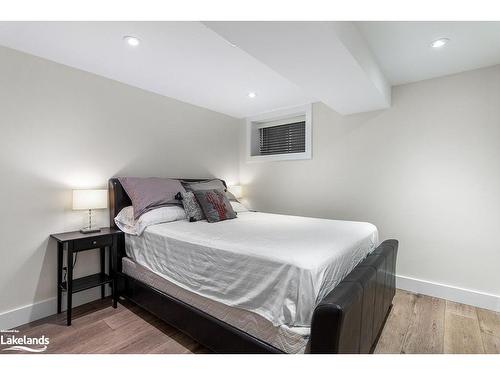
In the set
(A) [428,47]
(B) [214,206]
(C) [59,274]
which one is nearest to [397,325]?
(B) [214,206]

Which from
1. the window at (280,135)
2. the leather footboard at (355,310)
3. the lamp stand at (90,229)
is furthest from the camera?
the window at (280,135)

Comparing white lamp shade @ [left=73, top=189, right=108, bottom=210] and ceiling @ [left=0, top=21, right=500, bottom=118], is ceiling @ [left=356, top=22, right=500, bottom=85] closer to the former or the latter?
ceiling @ [left=0, top=21, right=500, bottom=118]

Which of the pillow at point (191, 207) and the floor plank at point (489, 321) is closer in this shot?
the floor plank at point (489, 321)

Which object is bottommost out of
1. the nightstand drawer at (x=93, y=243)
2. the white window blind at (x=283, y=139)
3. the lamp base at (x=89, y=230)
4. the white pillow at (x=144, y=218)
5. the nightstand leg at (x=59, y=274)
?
the nightstand leg at (x=59, y=274)

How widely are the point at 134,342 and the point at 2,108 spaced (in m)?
2.14

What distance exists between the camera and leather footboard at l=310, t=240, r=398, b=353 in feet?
3.52

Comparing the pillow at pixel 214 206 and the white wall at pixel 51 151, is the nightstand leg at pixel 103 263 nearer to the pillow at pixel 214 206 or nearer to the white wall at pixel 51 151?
the white wall at pixel 51 151

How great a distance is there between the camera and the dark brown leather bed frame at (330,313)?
109 centimetres

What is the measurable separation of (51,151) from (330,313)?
8.61ft

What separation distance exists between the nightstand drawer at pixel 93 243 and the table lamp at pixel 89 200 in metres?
0.18

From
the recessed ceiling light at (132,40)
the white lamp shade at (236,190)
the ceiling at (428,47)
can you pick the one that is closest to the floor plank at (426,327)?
the ceiling at (428,47)

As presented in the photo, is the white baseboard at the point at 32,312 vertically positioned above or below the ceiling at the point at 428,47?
below
